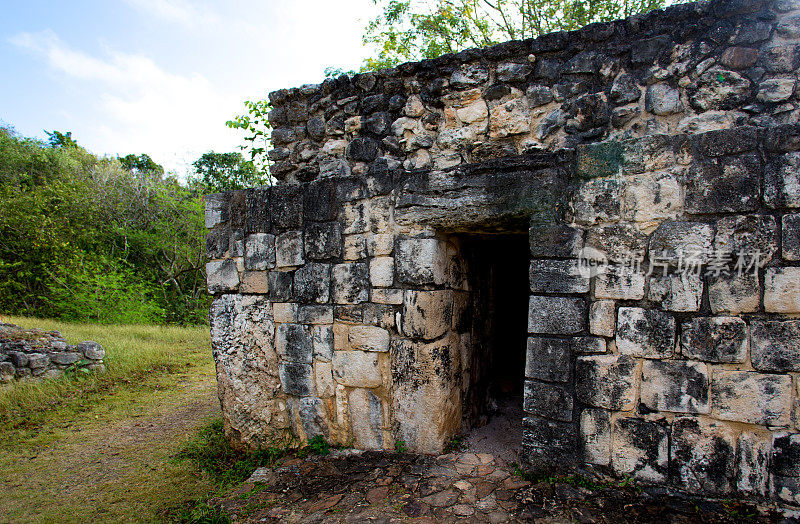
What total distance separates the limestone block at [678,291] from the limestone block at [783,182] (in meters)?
0.53

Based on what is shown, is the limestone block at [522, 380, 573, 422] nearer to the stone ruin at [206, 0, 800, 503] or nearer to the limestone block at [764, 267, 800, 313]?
the stone ruin at [206, 0, 800, 503]

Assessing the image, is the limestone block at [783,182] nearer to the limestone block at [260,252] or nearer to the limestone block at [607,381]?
the limestone block at [607,381]

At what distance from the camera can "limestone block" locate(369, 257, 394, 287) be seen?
3301 mm

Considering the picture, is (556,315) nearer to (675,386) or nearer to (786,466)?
(675,386)

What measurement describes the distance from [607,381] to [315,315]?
84.8 inches

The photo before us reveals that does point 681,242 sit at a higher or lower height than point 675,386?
higher

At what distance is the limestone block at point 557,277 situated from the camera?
8.75ft

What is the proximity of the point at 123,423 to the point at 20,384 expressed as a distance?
232 centimetres

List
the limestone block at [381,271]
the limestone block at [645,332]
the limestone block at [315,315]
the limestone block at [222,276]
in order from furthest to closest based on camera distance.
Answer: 1. the limestone block at [222,276]
2. the limestone block at [315,315]
3. the limestone block at [381,271]
4. the limestone block at [645,332]

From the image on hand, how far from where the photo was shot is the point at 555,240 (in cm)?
273

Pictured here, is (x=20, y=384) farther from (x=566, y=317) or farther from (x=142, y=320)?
(x=566, y=317)

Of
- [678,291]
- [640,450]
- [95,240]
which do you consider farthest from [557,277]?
[95,240]

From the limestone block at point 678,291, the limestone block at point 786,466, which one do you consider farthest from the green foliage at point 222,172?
the limestone block at point 786,466

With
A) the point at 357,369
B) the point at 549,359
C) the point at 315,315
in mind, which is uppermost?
the point at 315,315
